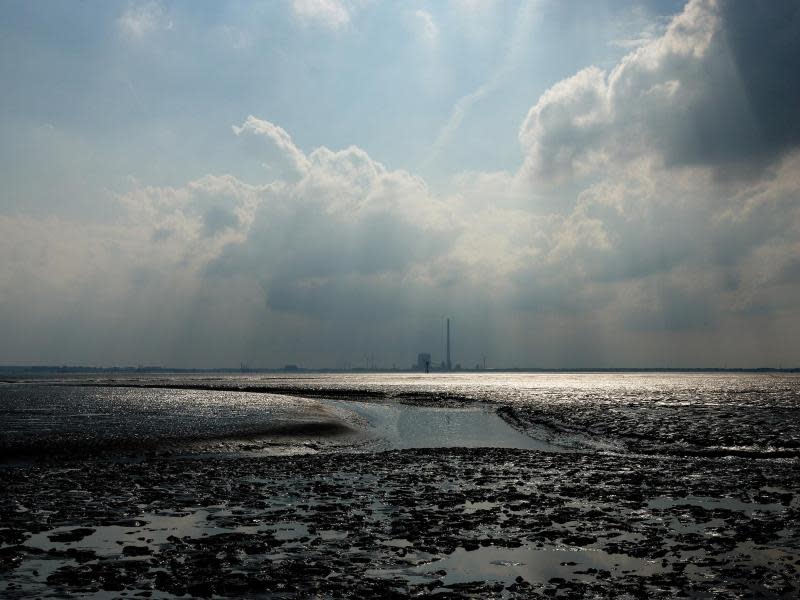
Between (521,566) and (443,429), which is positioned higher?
(521,566)

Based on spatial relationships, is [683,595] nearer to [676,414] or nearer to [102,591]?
[102,591]

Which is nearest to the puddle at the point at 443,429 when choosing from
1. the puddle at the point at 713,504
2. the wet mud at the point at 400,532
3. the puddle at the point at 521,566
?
the wet mud at the point at 400,532

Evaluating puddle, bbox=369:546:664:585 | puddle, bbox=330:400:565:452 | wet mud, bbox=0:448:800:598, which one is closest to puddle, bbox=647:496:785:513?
wet mud, bbox=0:448:800:598

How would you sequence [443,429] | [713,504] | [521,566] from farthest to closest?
[443,429] → [713,504] → [521,566]

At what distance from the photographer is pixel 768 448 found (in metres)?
36.2

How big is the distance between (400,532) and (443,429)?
3499cm

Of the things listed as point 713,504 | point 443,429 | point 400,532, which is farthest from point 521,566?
point 443,429

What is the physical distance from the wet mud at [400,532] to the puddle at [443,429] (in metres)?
12.4

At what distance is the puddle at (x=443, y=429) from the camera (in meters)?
40.0

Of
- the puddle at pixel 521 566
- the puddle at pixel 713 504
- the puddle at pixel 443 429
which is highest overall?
the puddle at pixel 521 566

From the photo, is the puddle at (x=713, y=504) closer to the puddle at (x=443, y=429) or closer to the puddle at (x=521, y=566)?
the puddle at (x=521, y=566)

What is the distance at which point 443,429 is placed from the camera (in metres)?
50.7

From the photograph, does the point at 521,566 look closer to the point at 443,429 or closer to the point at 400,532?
the point at 400,532

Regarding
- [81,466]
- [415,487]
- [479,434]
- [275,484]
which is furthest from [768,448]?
[81,466]
